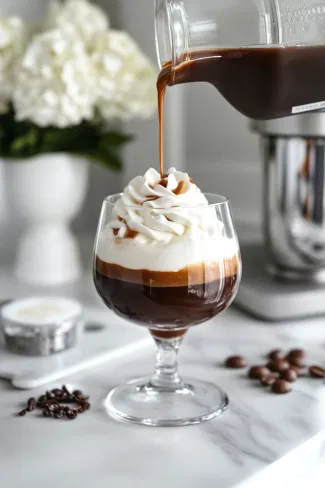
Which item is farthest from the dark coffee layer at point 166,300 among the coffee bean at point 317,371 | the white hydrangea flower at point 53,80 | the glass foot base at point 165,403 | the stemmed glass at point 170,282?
the white hydrangea flower at point 53,80

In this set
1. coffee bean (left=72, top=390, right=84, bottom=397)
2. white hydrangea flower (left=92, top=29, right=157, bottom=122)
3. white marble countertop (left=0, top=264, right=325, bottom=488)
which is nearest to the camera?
white marble countertop (left=0, top=264, right=325, bottom=488)

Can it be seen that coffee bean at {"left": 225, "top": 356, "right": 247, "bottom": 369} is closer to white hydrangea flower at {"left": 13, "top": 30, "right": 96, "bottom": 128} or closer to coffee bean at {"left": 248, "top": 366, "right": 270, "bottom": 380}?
coffee bean at {"left": 248, "top": 366, "right": 270, "bottom": 380}

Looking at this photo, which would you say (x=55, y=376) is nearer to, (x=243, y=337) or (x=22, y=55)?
(x=243, y=337)

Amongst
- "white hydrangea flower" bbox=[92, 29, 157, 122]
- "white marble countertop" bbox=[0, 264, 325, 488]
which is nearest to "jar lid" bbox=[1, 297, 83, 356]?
"white marble countertop" bbox=[0, 264, 325, 488]

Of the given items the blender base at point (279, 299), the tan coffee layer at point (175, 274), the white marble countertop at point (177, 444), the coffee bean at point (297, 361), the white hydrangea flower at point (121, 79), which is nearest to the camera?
the white marble countertop at point (177, 444)

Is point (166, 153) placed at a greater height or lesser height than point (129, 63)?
lesser

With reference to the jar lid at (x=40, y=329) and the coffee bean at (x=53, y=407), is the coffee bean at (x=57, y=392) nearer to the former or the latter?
the coffee bean at (x=53, y=407)

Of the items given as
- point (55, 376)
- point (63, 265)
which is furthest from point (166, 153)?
point (55, 376)
